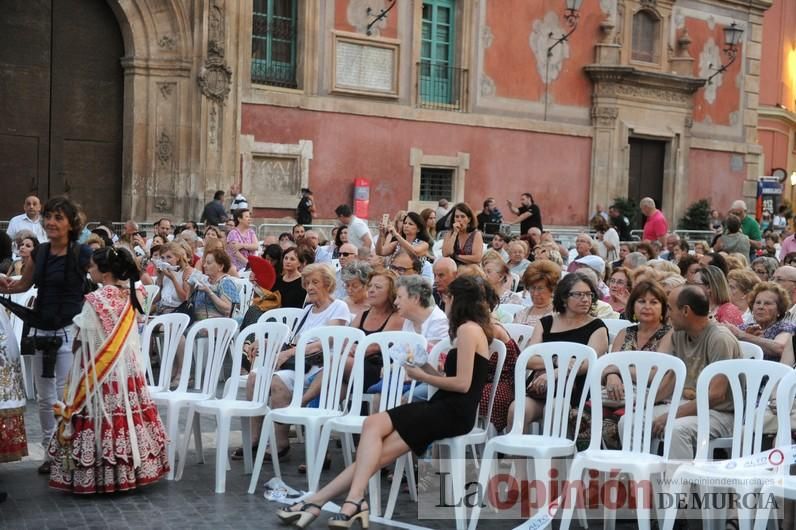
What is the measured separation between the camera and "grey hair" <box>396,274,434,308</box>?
7.33 metres

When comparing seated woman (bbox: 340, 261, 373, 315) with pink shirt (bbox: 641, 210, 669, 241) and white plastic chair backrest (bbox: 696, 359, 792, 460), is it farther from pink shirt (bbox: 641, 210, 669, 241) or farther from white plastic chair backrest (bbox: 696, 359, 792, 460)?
pink shirt (bbox: 641, 210, 669, 241)

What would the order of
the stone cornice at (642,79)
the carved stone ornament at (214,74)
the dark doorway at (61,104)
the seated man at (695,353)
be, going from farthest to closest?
the stone cornice at (642,79) → the carved stone ornament at (214,74) → the dark doorway at (61,104) → the seated man at (695,353)

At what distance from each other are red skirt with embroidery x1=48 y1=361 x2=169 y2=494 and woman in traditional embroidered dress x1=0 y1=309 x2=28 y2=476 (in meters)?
0.20

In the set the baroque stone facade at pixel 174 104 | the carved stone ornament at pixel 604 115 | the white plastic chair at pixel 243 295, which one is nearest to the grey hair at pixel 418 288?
the white plastic chair at pixel 243 295

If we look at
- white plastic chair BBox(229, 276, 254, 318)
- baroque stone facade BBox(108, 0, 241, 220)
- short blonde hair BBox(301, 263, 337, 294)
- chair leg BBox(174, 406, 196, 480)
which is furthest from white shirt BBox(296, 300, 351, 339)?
baroque stone facade BBox(108, 0, 241, 220)

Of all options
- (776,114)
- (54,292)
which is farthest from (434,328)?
(776,114)

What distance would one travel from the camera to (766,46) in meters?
36.1

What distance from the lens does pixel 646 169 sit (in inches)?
1078

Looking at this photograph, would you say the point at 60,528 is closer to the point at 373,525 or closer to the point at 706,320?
the point at 373,525

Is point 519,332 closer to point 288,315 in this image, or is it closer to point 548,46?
point 288,315

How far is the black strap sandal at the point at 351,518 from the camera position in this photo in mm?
6090

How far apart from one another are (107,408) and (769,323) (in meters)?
4.12

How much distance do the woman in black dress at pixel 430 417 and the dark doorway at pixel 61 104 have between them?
12445 mm

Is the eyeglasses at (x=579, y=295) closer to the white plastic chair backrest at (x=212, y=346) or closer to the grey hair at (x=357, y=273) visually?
the grey hair at (x=357, y=273)
